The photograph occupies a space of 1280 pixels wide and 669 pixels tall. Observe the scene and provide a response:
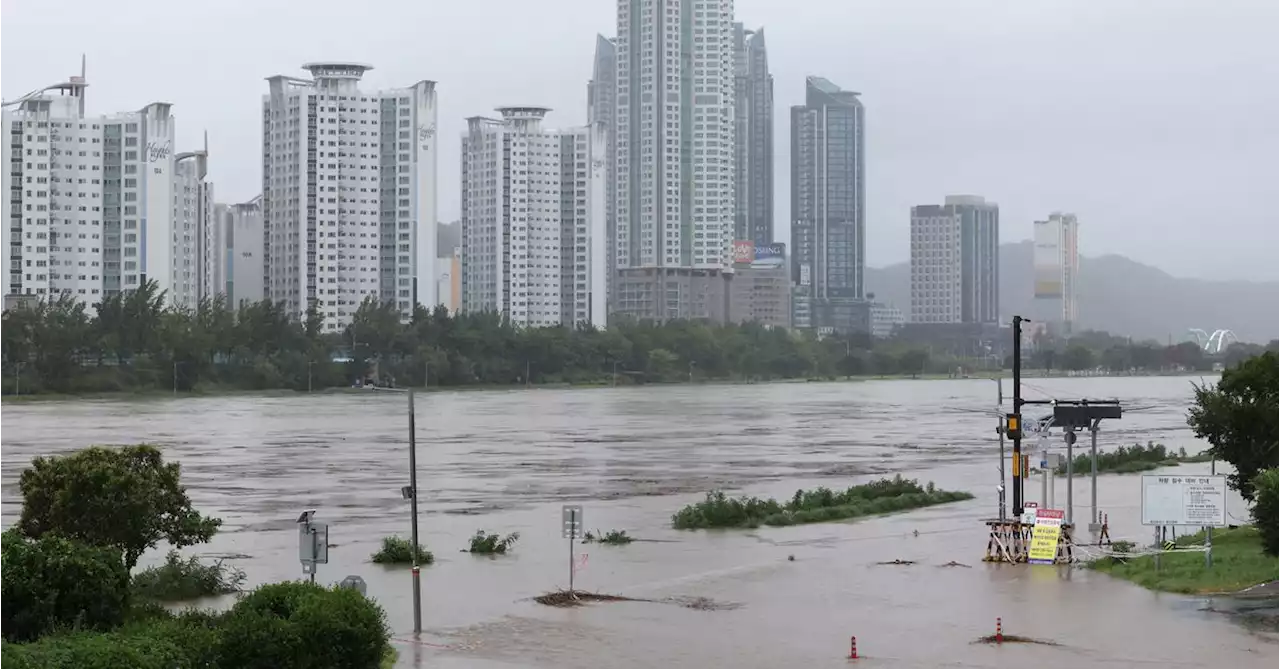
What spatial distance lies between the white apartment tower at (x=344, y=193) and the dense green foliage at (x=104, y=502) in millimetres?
154200

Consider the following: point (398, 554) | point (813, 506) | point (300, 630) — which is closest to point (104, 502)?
point (300, 630)

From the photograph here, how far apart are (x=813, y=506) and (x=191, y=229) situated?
145520 mm

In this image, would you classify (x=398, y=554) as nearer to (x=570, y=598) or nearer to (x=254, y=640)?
(x=570, y=598)

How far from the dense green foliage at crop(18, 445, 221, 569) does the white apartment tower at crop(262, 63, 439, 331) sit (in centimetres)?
15420

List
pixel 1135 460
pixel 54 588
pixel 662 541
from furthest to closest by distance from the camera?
pixel 1135 460 < pixel 662 541 < pixel 54 588

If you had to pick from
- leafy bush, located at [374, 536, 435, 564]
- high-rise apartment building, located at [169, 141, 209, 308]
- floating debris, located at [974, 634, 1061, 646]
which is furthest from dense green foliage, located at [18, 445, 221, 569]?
high-rise apartment building, located at [169, 141, 209, 308]

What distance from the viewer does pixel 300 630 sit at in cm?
1778

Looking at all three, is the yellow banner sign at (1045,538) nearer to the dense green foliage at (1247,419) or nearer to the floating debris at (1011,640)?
the dense green foliage at (1247,419)

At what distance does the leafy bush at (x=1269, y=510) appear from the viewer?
90.6 feet

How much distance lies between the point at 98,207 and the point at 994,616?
154 m

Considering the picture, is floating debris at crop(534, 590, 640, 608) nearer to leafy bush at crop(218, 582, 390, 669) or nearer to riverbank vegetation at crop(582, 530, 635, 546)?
riverbank vegetation at crop(582, 530, 635, 546)

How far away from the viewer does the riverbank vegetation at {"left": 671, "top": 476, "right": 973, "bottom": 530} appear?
42.8 meters

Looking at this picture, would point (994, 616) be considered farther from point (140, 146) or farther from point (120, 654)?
point (140, 146)

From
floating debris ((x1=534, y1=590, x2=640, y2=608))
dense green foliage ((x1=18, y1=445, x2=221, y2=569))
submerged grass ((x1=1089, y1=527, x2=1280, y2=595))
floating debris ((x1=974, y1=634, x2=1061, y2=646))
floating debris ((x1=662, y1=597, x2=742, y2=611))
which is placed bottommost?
floating debris ((x1=662, y1=597, x2=742, y2=611))
